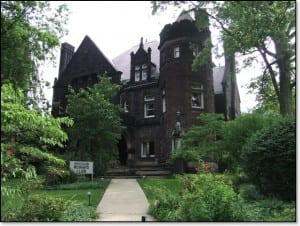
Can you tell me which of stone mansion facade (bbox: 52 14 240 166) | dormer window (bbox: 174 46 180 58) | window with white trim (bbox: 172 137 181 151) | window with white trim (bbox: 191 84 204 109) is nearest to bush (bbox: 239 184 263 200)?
window with white trim (bbox: 172 137 181 151)

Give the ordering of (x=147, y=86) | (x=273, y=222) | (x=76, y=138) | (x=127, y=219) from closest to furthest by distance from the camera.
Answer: (x=273, y=222)
(x=127, y=219)
(x=76, y=138)
(x=147, y=86)

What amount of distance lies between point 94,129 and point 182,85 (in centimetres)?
616

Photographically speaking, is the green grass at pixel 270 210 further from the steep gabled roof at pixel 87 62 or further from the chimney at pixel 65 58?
the chimney at pixel 65 58

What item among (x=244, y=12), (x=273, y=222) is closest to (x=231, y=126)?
(x=244, y=12)

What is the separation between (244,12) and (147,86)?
12.1 m

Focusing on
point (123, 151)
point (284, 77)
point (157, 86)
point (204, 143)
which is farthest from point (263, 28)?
point (123, 151)

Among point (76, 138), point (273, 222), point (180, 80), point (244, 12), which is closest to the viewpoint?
point (273, 222)

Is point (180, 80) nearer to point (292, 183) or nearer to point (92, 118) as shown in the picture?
point (92, 118)

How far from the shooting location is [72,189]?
46.2ft

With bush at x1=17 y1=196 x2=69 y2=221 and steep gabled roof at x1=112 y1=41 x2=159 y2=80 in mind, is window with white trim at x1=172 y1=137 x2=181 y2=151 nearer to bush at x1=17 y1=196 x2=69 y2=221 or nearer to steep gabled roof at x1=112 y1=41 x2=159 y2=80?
steep gabled roof at x1=112 y1=41 x2=159 y2=80

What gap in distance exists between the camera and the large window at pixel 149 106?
75.9 ft

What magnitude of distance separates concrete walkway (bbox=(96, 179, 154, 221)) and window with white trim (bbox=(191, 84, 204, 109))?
8.15 m

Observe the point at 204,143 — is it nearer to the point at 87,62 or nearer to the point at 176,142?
the point at 176,142

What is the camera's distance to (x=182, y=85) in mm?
21453
